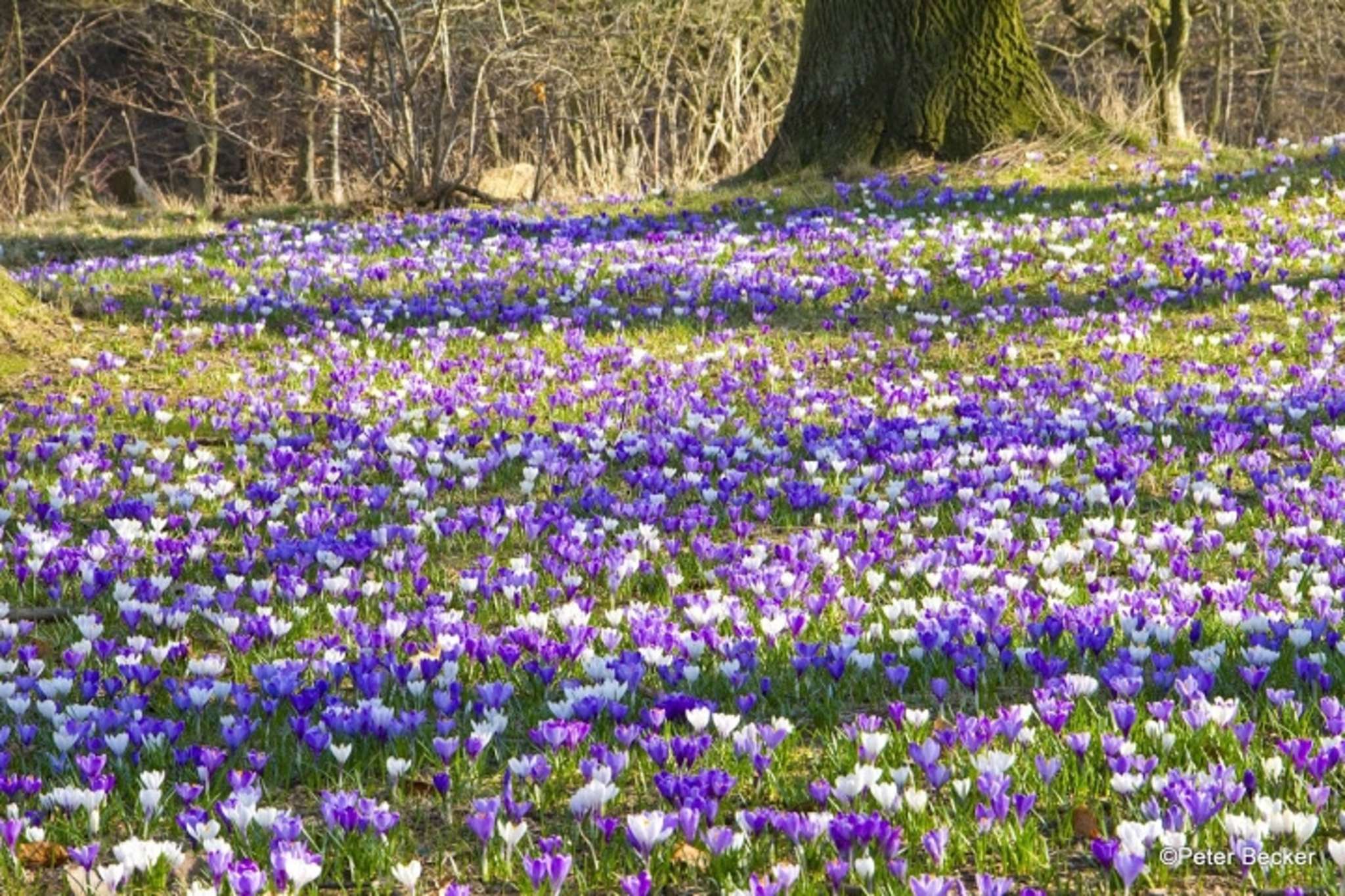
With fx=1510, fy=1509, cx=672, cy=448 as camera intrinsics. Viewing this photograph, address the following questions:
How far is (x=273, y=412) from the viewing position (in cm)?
692

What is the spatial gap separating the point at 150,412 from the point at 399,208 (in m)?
7.05

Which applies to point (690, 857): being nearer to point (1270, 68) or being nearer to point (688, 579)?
point (688, 579)

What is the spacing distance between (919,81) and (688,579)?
9.08m

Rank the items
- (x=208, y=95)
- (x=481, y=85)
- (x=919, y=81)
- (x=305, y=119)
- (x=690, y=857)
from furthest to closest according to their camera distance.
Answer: (x=305, y=119) → (x=208, y=95) → (x=481, y=85) → (x=919, y=81) → (x=690, y=857)

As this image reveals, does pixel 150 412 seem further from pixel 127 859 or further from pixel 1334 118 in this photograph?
pixel 1334 118

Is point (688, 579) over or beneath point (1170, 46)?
beneath

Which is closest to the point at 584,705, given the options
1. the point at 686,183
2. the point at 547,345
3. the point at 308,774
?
the point at 308,774

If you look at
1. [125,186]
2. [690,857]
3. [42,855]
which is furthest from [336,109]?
[690,857]

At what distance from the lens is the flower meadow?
9.07 feet

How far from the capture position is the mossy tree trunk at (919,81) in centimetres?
1285

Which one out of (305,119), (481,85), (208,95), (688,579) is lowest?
(688,579)

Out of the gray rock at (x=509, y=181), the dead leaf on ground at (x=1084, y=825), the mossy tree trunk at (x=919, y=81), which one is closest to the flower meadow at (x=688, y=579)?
the dead leaf on ground at (x=1084, y=825)

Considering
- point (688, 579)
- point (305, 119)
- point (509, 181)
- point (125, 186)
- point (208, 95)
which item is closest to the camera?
point (688, 579)

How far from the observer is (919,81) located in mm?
12875
